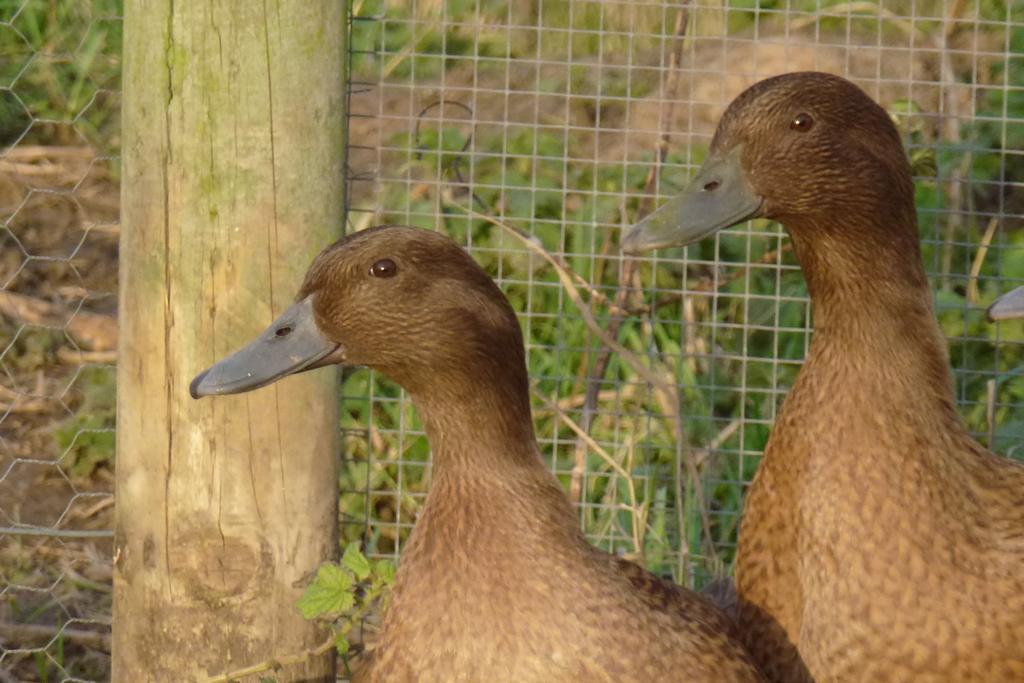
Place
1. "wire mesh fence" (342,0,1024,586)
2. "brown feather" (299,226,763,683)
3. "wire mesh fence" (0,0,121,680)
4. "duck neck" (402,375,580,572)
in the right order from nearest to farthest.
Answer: "brown feather" (299,226,763,683), "duck neck" (402,375,580,572), "wire mesh fence" (342,0,1024,586), "wire mesh fence" (0,0,121,680)

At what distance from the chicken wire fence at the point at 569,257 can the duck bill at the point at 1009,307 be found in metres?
1.32

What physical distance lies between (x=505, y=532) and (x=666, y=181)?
2579 millimetres

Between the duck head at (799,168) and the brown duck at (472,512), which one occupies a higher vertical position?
the duck head at (799,168)

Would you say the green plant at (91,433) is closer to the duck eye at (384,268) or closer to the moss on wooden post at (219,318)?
the moss on wooden post at (219,318)

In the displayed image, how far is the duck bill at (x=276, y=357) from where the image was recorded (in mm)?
3330

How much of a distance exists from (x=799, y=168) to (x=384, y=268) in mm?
862

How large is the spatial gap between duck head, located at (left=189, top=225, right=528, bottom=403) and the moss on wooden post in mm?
646

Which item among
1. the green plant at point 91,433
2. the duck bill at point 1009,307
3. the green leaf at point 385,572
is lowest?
the green leaf at point 385,572

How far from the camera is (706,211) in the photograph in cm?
372

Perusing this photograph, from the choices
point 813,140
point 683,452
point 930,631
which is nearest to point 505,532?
point 930,631

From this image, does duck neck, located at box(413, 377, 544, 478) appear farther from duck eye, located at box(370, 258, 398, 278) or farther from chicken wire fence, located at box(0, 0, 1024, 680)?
chicken wire fence, located at box(0, 0, 1024, 680)

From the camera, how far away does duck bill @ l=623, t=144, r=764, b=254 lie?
3703mm

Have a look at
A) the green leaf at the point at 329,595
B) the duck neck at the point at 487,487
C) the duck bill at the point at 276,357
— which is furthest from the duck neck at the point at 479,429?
the green leaf at the point at 329,595

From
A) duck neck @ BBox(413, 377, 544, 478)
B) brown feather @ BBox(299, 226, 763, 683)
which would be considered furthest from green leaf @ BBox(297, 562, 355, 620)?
duck neck @ BBox(413, 377, 544, 478)
